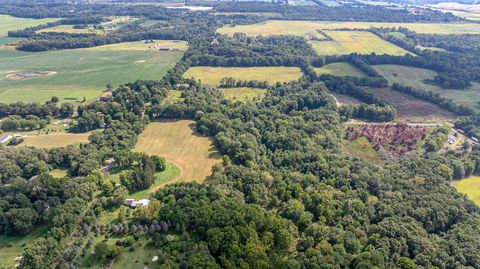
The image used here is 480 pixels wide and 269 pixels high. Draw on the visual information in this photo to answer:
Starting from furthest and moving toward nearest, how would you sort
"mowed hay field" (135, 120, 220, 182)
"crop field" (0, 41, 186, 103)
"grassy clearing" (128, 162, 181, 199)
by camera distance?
"crop field" (0, 41, 186, 103)
"mowed hay field" (135, 120, 220, 182)
"grassy clearing" (128, 162, 181, 199)

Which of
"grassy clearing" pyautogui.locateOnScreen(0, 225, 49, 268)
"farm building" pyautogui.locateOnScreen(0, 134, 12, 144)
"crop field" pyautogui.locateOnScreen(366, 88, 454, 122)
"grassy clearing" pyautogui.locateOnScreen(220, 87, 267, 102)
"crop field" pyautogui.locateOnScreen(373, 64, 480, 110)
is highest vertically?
"crop field" pyautogui.locateOnScreen(373, 64, 480, 110)

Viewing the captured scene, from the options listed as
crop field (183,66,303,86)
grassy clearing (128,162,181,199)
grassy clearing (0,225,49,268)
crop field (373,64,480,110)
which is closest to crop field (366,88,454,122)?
crop field (373,64,480,110)

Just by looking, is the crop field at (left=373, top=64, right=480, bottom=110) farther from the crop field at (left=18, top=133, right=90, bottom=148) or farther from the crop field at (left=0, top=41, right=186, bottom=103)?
the crop field at (left=18, top=133, right=90, bottom=148)

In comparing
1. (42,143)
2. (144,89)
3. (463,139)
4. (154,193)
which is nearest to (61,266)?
(154,193)

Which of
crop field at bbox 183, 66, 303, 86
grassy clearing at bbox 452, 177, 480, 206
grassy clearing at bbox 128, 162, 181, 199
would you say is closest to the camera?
grassy clearing at bbox 128, 162, 181, 199

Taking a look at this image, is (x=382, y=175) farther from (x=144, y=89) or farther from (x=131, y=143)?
(x=144, y=89)

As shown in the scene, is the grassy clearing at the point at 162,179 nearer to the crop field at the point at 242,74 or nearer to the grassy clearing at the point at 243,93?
the grassy clearing at the point at 243,93

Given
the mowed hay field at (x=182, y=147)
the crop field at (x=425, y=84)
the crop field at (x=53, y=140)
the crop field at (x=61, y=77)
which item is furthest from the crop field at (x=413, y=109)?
the crop field at (x=53, y=140)
